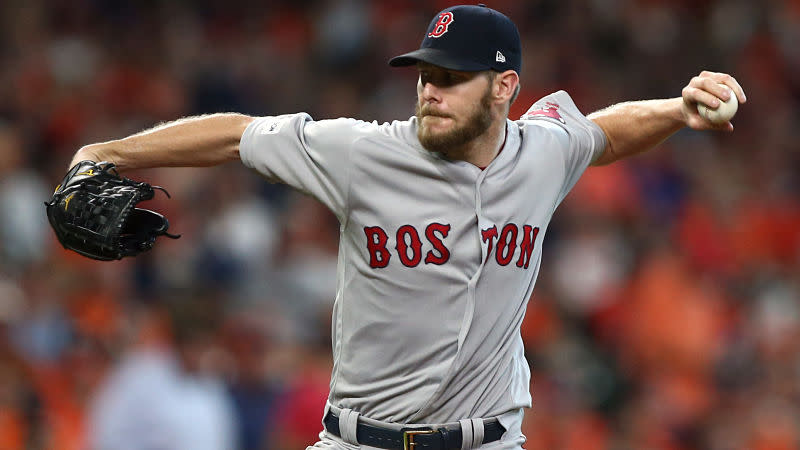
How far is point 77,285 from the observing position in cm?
621

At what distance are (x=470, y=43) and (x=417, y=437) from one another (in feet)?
3.44

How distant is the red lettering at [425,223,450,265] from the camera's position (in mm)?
3096

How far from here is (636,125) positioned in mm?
3488

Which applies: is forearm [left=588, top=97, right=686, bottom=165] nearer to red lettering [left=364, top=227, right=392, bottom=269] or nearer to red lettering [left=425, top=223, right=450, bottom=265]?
red lettering [left=425, top=223, right=450, bottom=265]

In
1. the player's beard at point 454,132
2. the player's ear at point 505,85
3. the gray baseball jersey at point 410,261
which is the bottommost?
the gray baseball jersey at point 410,261

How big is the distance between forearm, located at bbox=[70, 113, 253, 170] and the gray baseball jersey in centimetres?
7

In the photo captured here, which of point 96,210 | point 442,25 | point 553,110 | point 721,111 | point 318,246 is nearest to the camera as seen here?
point 96,210

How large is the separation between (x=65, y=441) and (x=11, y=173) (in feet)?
6.92

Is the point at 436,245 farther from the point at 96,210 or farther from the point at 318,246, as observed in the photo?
the point at 318,246

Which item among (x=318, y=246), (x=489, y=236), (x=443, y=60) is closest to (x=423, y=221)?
(x=489, y=236)

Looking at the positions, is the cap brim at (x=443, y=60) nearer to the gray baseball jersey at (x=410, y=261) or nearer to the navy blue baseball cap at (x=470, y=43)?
the navy blue baseball cap at (x=470, y=43)

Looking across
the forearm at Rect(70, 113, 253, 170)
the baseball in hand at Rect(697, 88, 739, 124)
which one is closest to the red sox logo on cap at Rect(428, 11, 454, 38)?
the forearm at Rect(70, 113, 253, 170)

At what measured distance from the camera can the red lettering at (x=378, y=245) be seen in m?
3.09

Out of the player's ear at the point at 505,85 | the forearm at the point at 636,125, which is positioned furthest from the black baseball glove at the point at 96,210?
the forearm at the point at 636,125
